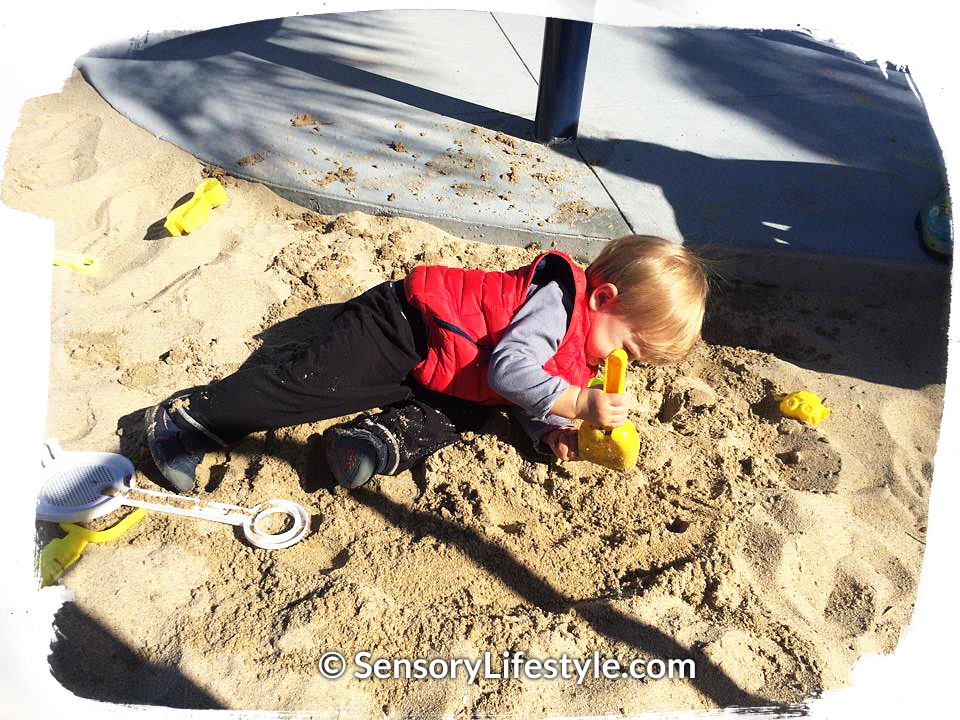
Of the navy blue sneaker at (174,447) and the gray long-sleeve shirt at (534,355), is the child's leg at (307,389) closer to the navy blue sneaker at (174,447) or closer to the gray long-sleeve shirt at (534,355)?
the navy blue sneaker at (174,447)

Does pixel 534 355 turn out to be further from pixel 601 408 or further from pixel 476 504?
pixel 476 504

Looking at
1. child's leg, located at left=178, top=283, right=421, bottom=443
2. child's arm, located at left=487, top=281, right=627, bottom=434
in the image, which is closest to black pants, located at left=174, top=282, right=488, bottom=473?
child's leg, located at left=178, top=283, right=421, bottom=443

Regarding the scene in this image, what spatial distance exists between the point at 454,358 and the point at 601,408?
14.3 inches

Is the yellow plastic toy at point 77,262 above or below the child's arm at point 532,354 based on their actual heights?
below

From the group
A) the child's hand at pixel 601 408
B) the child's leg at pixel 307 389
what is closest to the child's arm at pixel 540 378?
the child's hand at pixel 601 408

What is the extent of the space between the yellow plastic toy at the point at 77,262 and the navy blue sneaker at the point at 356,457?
95cm

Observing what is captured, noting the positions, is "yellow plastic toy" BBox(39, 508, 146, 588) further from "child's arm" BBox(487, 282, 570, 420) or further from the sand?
"child's arm" BBox(487, 282, 570, 420)

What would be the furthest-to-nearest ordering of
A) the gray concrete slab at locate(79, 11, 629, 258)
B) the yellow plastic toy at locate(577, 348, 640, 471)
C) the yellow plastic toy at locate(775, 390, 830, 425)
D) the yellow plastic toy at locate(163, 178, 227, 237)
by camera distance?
the gray concrete slab at locate(79, 11, 629, 258)
the yellow plastic toy at locate(163, 178, 227, 237)
the yellow plastic toy at locate(775, 390, 830, 425)
the yellow plastic toy at locate(577, 348, 640, 471)

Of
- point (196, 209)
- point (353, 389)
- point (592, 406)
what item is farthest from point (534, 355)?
point (196, 209)

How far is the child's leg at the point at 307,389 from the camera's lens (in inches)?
70.4

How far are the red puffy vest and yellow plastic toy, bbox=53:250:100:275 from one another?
0.96 metres

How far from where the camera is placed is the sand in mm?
1471

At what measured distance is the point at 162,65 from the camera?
3.14m

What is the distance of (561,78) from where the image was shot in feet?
8.84
